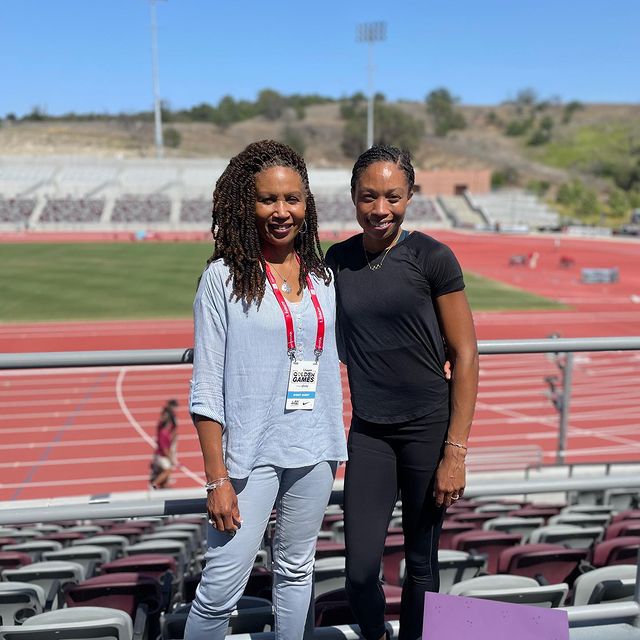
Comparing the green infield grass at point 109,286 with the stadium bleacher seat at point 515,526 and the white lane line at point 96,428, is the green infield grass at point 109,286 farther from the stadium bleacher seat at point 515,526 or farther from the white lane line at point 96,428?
the stadium bleacher seat at point 515,526

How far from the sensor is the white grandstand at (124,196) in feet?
191

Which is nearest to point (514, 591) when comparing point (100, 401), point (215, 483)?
point (215, 483)

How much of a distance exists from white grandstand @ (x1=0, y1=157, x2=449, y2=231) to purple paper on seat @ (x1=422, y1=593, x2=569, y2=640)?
5516 cm

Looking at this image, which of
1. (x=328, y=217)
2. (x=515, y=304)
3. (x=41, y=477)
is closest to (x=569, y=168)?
(x=328, y=217)

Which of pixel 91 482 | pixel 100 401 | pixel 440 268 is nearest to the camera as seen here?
pixel 440 268

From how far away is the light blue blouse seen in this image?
1.90 meters

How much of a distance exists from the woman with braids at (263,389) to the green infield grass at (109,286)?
19621 mm

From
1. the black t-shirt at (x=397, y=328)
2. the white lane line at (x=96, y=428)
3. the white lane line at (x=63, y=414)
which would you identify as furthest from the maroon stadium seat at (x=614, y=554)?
the white lane line at (x=63, y=414)

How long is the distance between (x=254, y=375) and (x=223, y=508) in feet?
1.28

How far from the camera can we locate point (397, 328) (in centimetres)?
207

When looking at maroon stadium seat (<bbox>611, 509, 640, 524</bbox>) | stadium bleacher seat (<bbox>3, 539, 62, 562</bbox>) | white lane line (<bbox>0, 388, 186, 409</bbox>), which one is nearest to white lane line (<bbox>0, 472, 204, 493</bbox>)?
white lane line (<bbox>0, 388, 186, 409</bbox>)

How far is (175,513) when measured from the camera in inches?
82.7

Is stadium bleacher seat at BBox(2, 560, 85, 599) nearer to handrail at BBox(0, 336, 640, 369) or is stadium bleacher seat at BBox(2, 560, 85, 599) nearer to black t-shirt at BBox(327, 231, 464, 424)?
handrail at BBox(0, 336, 640, 369)

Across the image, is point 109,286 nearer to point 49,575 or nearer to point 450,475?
point 49,575
